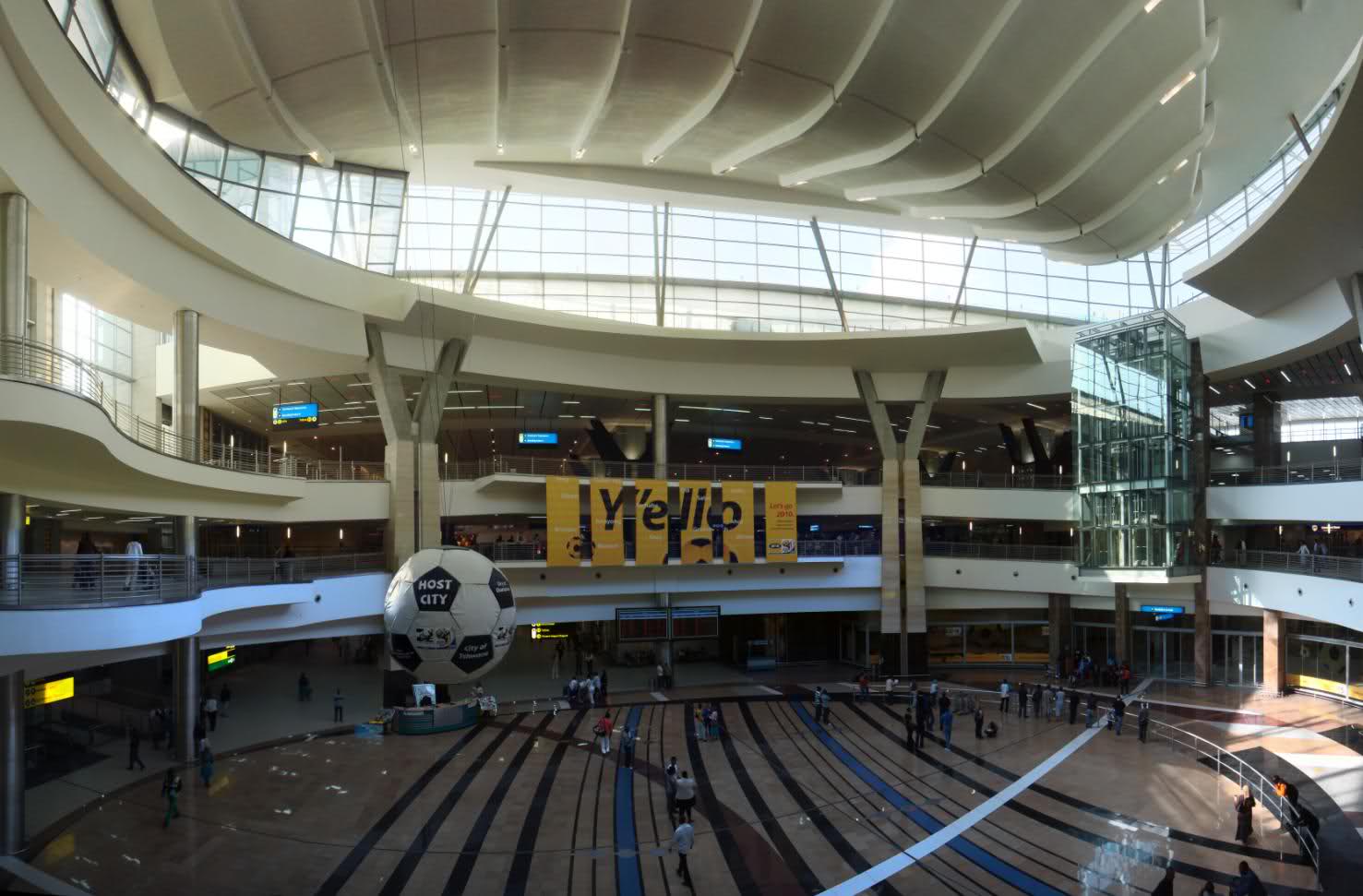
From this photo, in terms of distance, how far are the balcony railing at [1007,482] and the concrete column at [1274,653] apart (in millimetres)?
7521

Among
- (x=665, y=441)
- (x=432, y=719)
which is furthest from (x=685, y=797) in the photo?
(x=665, y=441)

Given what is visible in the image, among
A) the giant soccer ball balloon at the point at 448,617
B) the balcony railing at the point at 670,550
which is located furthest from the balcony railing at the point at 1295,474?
the giant soccer ball balloon at the point at 448,617

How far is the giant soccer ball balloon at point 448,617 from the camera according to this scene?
816 cm

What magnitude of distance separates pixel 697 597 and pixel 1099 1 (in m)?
21.8

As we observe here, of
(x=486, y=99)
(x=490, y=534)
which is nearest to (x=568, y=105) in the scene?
(x=486, y=99)

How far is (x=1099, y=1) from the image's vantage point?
16.5 metres

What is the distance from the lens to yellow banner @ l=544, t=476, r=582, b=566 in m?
28.4

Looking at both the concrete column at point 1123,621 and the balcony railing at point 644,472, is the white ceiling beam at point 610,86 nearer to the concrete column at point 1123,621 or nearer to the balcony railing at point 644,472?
the balcony railing at point 644,472

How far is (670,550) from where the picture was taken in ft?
99.3

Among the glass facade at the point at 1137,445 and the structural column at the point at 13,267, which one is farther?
the glass facade at the point at 1137,445

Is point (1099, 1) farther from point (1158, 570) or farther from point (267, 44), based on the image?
point (1158, 570)

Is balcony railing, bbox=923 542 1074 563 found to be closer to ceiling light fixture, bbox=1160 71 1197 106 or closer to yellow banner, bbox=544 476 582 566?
yellow banner, bbox=544 476 582 566

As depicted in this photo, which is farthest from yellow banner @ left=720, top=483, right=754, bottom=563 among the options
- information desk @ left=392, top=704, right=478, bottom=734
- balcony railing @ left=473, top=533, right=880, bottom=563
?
information desk @ left=392, top=704, right=478, bottom=734

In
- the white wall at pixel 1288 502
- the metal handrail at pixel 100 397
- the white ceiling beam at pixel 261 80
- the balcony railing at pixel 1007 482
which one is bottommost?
the white wall at pixel 1288 502
